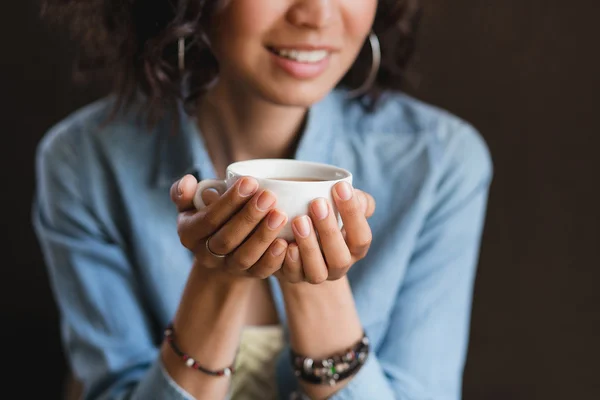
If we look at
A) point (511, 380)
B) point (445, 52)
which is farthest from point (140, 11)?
point (511, 380)

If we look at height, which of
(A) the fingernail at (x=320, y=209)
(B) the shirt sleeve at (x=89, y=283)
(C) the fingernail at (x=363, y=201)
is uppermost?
(A) the fingernail at (x=320, y=209)

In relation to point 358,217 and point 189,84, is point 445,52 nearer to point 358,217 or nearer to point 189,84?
point 189,84

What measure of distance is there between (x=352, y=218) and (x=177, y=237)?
20.7 inches

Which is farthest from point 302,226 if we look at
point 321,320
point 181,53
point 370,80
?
point 370,80

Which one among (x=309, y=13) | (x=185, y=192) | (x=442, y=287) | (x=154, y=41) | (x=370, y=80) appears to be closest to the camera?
(x=185, y=192)

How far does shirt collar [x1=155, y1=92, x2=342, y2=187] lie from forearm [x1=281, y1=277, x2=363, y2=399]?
32cm

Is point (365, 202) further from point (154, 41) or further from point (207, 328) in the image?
point (154, 41)

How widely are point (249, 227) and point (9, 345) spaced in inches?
54.2

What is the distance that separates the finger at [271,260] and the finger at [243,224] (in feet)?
0.04

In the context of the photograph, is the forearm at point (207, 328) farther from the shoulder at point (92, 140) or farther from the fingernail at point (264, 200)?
the shoulder at point (92, 140)

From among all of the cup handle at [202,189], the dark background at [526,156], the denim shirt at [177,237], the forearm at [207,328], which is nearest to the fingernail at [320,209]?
the cup handle at [202,189]

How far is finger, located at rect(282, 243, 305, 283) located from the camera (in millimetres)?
763

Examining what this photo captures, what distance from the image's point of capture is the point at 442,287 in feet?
4.00

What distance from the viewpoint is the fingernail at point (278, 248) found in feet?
2.47
